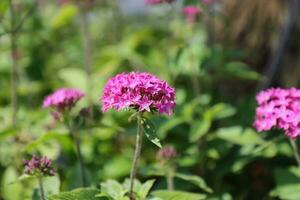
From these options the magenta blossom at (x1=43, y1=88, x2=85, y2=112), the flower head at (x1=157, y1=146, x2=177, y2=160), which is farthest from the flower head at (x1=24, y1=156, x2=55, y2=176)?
the flower head at (x1=157, y1=146, x2=177, y2=160)

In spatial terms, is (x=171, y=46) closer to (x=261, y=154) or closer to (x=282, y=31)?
(x=282, y=31)

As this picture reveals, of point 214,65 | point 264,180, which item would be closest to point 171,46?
point 214,65

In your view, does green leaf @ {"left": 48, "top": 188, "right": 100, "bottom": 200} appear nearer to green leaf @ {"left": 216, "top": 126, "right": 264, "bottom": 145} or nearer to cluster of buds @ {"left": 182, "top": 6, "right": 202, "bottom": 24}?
green leaf @ {"left": 216, "top": 126, "right": 264, "bottom": 145}

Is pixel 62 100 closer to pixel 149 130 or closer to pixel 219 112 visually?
pixel 149 130

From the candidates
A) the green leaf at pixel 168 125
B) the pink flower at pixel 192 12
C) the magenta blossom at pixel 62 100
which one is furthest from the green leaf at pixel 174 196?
the pink flower at pixel 192 12

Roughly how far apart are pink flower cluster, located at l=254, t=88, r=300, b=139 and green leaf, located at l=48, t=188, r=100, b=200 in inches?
37.6

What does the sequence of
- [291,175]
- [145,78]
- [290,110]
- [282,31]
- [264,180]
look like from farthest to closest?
[282,31] < [264,180] < [291,175] < [290,110] < [145,78]

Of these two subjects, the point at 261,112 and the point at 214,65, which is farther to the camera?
the point at 214,65

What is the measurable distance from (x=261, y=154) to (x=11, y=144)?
166 cm

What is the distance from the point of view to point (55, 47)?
621cm

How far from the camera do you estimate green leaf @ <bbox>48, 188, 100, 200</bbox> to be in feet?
9.01

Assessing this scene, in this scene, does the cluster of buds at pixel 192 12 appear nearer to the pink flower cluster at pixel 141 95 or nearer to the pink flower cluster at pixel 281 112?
the pink flower cluster at pixel 281 112

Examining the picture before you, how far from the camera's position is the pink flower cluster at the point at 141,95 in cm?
258

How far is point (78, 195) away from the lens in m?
2.81
